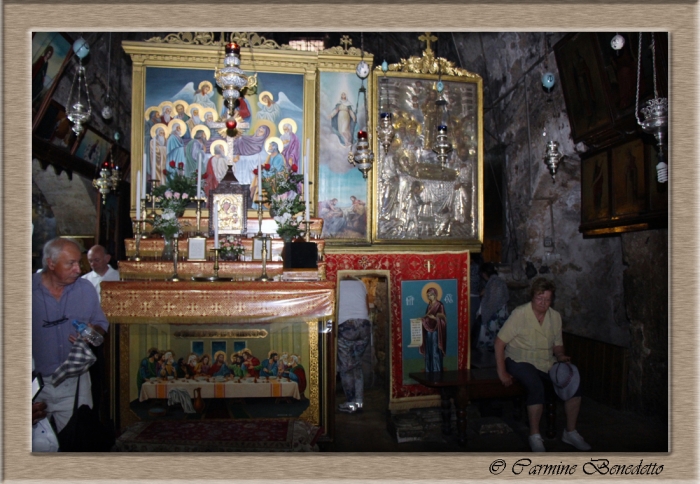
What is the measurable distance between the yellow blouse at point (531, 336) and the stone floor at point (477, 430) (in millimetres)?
849

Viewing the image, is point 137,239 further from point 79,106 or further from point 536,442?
point 536,442

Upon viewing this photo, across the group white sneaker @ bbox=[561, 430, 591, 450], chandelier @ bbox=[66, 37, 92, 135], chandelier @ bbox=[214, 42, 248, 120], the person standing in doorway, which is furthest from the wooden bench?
chandelier @ bbox=[66, 37, 92, 135]

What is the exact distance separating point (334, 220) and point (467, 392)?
240 cm

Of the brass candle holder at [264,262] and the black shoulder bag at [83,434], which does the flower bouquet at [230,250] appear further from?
the black shoulder bag at [83,434]

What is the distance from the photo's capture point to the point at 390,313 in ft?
20.8

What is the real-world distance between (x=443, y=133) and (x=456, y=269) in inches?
73.2

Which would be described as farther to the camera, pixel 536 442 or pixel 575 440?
pixel 575 440

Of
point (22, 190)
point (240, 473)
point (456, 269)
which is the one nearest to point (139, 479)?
point (240, 473)

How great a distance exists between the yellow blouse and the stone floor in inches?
33.4

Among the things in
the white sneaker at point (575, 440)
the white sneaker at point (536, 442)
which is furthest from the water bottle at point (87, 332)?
the white sneaker at point (575, 440)

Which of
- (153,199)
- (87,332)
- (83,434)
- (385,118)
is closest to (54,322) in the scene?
(87,332)

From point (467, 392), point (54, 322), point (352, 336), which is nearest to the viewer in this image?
point (54, 322)

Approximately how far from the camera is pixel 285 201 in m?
4.90

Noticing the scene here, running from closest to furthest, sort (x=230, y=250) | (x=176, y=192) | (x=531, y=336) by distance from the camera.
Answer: (x=531, y=336)
(x=230, y=250)
(x=176, y=192)
